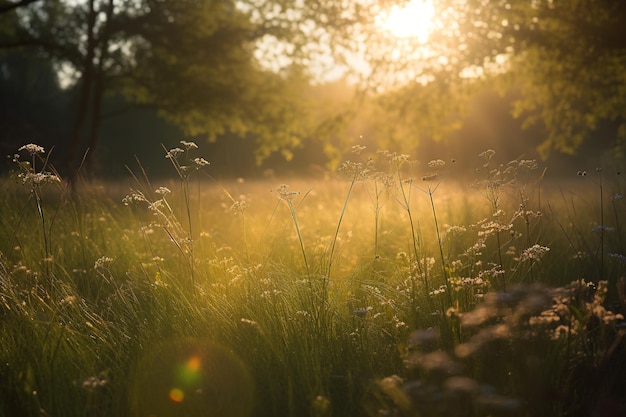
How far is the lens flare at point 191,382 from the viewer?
7.58 ft

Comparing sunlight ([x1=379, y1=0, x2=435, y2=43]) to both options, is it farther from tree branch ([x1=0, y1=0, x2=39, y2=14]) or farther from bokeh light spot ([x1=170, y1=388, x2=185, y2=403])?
bokeh light spot ([x1=170, y1=388, x2=185, y2=403])

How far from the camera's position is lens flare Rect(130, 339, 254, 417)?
231 centimetres

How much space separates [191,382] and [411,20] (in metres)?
8.68

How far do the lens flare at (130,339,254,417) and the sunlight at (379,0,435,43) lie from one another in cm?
820

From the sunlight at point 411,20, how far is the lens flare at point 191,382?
323 inches

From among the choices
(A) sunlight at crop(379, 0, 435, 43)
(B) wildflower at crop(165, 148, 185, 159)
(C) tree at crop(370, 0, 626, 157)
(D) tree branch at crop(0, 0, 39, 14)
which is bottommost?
(B) wildflower at crop(165, 148, 185, 159)

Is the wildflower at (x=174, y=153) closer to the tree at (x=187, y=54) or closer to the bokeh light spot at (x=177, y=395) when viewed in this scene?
the bokeh light spot at (x=177, y=395)

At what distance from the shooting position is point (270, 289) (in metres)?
3.11

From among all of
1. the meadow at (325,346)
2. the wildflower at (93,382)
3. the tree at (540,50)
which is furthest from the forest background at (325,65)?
the wildflower at (93,382)

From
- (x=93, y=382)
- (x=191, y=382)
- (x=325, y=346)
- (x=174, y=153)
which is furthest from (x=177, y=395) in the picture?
(x=174, y=153)

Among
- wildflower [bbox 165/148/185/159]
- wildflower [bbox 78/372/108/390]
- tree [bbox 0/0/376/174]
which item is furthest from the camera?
tree [bbox 0/0/376/174]

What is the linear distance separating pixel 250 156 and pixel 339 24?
114 feet

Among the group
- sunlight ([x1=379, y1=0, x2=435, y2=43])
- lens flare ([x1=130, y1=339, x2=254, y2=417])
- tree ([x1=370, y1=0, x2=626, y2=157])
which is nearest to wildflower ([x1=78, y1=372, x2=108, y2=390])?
lens flare ([x1=130, y1=339, x2=254, y2=417])

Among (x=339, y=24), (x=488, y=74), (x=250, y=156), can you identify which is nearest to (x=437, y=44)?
(x=488, y=74)
